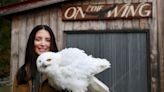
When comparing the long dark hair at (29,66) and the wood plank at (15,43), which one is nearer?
the long dark hair at (29,66)

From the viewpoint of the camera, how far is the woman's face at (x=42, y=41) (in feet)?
14.1

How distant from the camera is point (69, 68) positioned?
3.46 metres

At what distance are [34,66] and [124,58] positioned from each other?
84.2 inches

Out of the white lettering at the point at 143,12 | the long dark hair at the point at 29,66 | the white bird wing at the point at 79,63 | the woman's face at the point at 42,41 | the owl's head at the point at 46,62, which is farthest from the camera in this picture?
the white lettering at the point at 143,12

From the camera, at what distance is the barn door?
5.83 m

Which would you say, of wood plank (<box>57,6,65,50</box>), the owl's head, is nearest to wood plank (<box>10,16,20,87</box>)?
wood plank (<box>57,6,65,50</box>)

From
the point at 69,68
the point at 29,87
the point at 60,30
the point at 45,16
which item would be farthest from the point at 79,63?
the point at 45,16

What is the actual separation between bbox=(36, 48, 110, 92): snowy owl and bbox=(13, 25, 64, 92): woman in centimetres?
15

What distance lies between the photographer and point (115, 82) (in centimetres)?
588

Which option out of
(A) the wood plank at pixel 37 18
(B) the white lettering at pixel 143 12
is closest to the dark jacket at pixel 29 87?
(A) the wood plank at pixel 37 18

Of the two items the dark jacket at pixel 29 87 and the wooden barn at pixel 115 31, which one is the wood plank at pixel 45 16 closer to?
the wooden barn at pixel 115 31

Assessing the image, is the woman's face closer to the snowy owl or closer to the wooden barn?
the snowy owl

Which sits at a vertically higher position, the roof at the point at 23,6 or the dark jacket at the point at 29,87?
the roof at the point at 23,6

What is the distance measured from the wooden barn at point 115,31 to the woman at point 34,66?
1.54m
